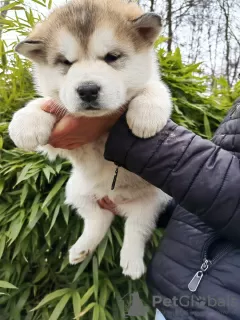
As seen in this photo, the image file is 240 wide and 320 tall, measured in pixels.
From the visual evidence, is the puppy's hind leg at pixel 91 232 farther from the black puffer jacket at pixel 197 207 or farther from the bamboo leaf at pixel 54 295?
the black puffer jacket at pixel 197 207

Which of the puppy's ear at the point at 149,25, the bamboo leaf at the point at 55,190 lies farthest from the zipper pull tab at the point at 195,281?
the puppy's ear at the point at 149,25

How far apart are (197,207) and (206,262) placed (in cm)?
21

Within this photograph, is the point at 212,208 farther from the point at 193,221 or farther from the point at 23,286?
the point at 23,286

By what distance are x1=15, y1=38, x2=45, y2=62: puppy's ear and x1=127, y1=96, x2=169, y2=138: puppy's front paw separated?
45 cm

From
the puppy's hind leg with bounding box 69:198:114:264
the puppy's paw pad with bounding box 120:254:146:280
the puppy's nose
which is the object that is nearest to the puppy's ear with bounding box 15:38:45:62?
the puppy's nose

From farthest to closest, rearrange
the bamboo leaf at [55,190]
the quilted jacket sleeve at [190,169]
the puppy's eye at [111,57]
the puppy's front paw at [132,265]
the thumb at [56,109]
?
the bamboo leaf at [55,190]
the puppy's front paw at [132,265]
the thumb at [56,109]
the puppy's eye at [111,57]
the quilted jacket sleeve at [190,169]

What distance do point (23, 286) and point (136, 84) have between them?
1110mm

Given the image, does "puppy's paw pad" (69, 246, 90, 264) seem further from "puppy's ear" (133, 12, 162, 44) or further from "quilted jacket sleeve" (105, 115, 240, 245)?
"puppy's ear" (133, 12, 162, 44)

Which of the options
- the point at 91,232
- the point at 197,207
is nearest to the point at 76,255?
the point at 91,232

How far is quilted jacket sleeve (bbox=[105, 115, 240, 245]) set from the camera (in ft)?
3.82

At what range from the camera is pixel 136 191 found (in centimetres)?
168

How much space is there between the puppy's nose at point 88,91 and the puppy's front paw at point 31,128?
0.22 metres

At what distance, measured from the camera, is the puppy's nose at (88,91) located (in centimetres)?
125

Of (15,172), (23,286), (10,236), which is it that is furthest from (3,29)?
(23,286)
